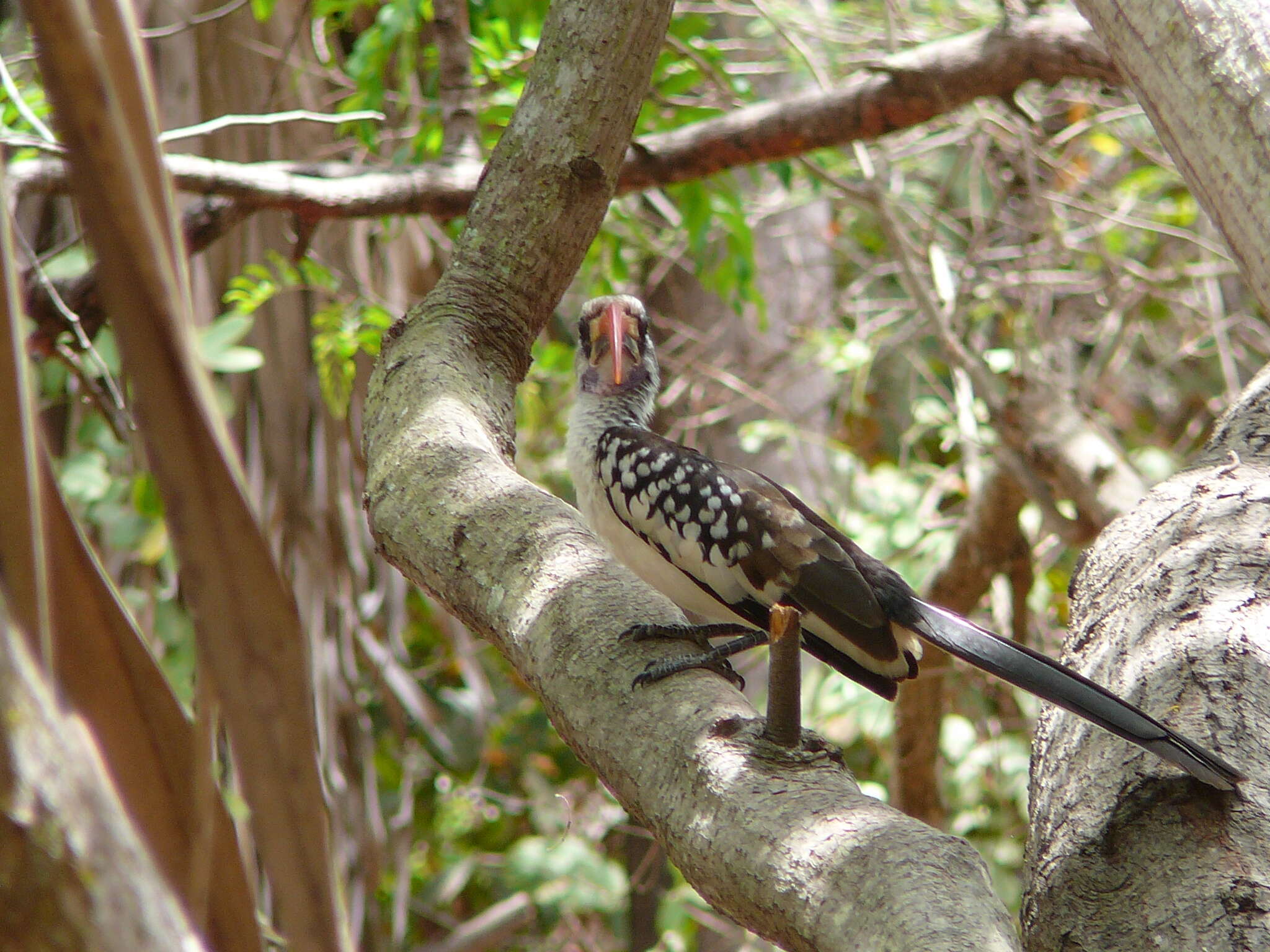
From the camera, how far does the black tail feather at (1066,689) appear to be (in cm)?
131

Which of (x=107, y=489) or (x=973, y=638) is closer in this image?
→ (x=973, y=638)

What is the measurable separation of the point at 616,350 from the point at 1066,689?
1647 mm

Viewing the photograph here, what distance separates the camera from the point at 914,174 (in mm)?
6332

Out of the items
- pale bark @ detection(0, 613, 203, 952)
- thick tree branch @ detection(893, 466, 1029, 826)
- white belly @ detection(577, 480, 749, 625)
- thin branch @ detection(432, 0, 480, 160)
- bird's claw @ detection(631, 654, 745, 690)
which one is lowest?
thick tree branch @ detection(893, 466, 1029, 826)

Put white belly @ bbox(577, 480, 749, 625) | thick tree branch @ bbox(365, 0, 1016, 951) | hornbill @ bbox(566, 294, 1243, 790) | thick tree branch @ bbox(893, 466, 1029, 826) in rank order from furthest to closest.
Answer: thick tree branch @ bbox(893, 466, 1029, 826)
white belly @ bbox(577, 480, 749, 625)
hornbill @ bbox(566, 294, 1243, 790)
thick tree branch @ bbox(365, 0, 1016, 951)

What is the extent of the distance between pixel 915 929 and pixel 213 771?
682 mm

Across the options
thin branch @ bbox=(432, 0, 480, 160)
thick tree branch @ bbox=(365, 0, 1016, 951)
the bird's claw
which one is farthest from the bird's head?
the bird's claw

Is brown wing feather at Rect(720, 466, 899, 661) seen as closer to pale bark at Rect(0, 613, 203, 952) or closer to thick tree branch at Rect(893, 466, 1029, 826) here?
thick tree branch at Rect(893, 466, 1029, 826)

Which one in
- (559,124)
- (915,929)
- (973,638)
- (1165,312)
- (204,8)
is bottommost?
(1165,312)

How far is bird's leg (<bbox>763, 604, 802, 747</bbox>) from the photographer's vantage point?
1.18 metres

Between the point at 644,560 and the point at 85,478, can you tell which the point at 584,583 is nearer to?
the point at 644,560

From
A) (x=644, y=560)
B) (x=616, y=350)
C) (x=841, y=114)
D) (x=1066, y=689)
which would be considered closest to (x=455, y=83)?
(x=616, y=350)

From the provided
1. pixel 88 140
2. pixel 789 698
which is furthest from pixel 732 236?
pixel 88 140

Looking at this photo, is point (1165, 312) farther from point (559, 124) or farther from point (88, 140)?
point (88, 140)
